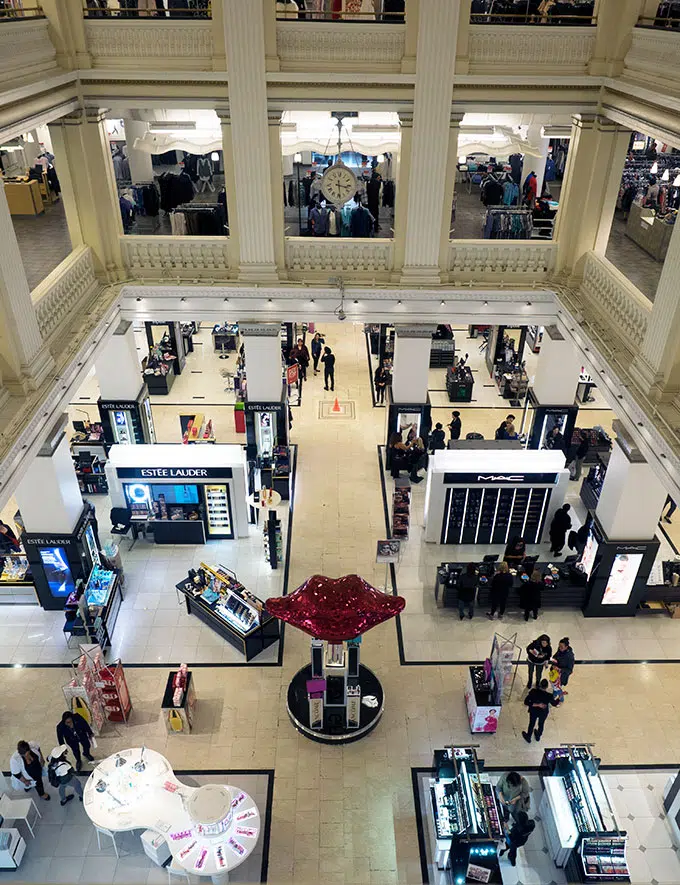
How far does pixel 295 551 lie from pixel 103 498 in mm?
4735

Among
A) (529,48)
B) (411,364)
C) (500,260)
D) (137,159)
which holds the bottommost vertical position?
(411,364)

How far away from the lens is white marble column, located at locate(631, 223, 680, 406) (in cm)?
911

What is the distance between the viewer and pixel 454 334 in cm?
2330

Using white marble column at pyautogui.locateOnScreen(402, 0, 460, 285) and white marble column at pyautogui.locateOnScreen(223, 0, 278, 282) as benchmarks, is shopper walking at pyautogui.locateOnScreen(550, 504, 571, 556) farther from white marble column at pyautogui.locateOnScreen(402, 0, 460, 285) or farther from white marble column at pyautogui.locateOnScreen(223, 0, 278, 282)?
white marble column at pyautogui.locateOnScreen(223, 0, 278, 282)

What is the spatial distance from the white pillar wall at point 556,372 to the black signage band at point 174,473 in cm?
718

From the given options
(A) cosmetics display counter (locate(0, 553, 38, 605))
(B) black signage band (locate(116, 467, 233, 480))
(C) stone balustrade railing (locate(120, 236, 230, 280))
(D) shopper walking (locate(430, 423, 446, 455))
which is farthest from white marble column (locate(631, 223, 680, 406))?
(A) cosmetics display counter (locate(0, 553, 38, 605))

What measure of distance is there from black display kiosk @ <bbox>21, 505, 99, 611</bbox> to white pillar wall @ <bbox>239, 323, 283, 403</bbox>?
14.4ft

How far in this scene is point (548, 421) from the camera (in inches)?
614

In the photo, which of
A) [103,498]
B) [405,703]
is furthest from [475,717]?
[103,498]

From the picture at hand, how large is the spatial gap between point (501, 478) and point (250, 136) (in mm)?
7796

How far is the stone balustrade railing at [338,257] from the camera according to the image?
43.9ft

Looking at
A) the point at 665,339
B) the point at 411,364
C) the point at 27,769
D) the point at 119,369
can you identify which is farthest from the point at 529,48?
the point at 27,769

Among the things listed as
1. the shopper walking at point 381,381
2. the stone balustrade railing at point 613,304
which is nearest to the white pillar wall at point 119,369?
the shopper walking at point 381,381

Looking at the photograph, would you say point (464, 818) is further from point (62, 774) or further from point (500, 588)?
point (62, 774)
